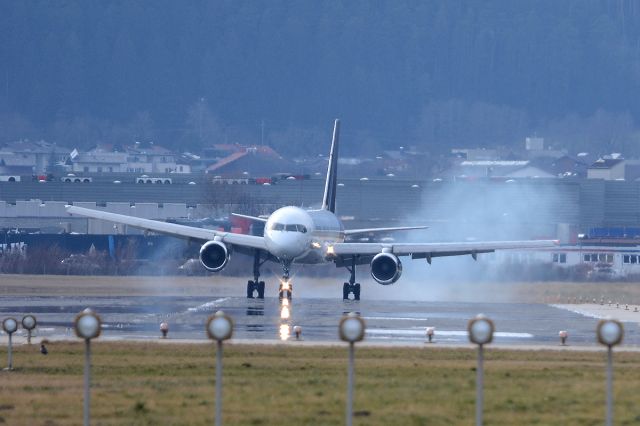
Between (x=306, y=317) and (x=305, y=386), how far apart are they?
18188 mm

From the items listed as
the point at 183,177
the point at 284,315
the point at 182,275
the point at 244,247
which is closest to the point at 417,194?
the point at 183,177

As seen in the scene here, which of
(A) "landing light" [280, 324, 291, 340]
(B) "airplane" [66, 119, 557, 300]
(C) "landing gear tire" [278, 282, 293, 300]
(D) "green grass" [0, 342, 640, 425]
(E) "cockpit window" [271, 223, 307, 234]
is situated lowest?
(D) "green grass" [0, 342, 640, 425]

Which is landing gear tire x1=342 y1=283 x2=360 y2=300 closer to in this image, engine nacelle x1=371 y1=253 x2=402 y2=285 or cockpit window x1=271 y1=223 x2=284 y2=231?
engine nacelle x1=371 y1=253 x2=402 y2=285

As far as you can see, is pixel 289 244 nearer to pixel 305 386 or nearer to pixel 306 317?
pixel 306 317

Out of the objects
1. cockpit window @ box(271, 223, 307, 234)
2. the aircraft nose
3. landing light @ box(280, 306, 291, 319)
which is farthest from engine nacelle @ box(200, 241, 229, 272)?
landing light @ box(280, 306, 291, 319)

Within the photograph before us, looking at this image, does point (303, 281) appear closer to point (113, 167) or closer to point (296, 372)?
point (296, 372)

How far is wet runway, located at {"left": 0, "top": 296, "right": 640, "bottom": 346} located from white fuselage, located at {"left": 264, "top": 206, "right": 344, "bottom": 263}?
1.61 metres

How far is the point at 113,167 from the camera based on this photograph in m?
177

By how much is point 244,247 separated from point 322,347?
22561 millimetres

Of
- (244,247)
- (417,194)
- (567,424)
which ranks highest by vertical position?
(417,194)

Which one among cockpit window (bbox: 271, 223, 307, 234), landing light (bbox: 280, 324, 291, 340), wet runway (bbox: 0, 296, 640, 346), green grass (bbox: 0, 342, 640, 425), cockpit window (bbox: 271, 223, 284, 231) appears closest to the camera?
green grass (bbox: 0, 342, 640, 425)

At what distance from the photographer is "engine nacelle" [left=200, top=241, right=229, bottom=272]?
2171 inches

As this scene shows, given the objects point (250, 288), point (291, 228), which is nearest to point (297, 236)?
point (291, 228)

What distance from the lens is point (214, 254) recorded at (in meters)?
55.2
